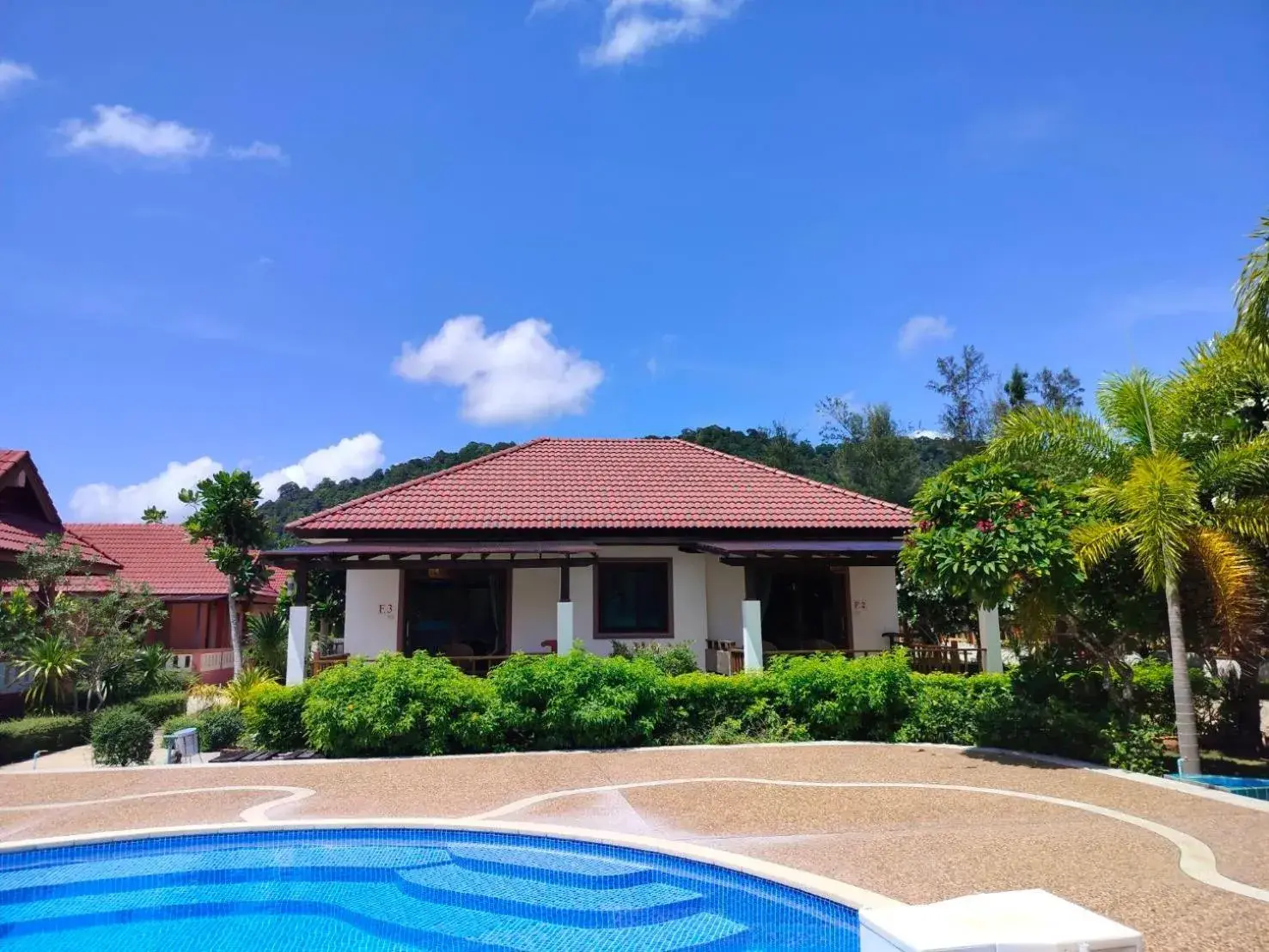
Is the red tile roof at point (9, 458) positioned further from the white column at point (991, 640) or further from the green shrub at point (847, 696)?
the white column at point (991, 640)

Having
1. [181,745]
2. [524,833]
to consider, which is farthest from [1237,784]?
[181,745]

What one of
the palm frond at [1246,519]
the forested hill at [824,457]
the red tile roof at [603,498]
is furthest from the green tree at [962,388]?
the palm frond at [1246,519]

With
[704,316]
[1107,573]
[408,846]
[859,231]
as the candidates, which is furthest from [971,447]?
[408,846]

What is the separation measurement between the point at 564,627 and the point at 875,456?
3216cm

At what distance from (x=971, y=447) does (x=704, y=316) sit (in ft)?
74.8

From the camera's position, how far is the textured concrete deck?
18.8ft

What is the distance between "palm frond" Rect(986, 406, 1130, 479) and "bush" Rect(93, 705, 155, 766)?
1357cm

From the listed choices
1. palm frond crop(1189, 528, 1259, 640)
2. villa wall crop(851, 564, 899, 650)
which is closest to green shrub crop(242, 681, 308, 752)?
villa wall crop(851, 564, 899, 650)

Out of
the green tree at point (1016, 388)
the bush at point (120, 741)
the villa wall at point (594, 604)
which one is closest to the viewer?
the bush at point (120, 741)

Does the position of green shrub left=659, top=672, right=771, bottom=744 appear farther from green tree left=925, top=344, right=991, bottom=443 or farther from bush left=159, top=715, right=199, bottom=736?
green tree left=925, top=344, right=991, bottom=443

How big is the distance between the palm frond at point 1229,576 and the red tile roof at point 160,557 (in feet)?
88.1

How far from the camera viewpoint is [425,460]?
5609cm

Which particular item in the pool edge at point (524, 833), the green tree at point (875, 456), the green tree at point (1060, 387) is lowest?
the pool edge at point (524, 833)

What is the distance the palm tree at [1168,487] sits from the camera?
9.23 meters
